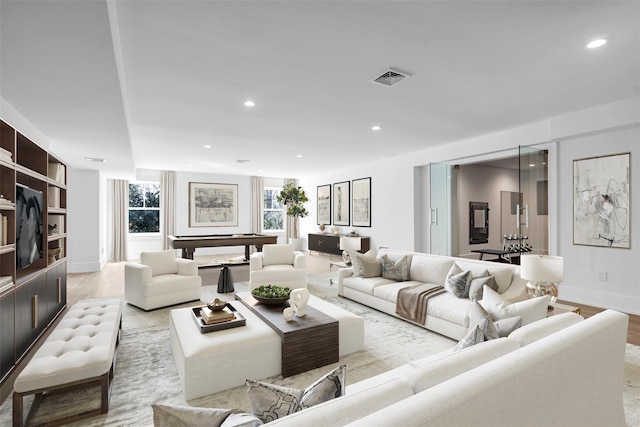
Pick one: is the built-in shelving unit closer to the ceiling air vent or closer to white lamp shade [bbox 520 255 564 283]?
the ceiling air vent

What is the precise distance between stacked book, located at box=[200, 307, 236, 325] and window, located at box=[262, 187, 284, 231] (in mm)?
8391

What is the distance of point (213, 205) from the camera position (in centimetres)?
1012

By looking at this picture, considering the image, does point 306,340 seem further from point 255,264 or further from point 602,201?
point 602,201

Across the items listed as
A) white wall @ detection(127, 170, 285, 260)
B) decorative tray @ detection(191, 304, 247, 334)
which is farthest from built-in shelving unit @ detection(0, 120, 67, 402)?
white wall @ detection(127, 170, 285, 260)

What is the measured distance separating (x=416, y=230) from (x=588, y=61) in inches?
170

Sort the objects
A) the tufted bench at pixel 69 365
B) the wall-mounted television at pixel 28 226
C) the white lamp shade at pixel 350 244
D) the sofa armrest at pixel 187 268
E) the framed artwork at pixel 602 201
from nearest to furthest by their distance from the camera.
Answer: the tufted bench at pixel 69 365 → the wall-mounted television at pixel 28 226 → the framed artwork at pixel 602 201 → the sofa armrest at pixel 187 268 → the white lamp shade at pixel 350 244

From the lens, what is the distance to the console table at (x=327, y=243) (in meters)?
8.64

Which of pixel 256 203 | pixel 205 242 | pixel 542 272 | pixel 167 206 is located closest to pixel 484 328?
pixel 542 272

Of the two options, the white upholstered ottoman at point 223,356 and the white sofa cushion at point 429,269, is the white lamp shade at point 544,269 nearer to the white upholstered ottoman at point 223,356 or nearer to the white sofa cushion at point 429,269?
the white sofa cushion at point 429,269

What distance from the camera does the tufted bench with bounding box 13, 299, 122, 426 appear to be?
1832 millimetres

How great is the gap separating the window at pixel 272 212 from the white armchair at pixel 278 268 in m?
5.83

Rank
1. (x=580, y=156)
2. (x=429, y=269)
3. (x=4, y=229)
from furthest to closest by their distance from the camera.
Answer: (x=580, y=156) < (x=429, y=269) < (x=4, y=229)

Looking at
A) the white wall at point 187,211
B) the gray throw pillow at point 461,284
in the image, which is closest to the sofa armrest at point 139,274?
the gray throw pillow at point 461,284

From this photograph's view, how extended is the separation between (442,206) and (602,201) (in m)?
2.60
